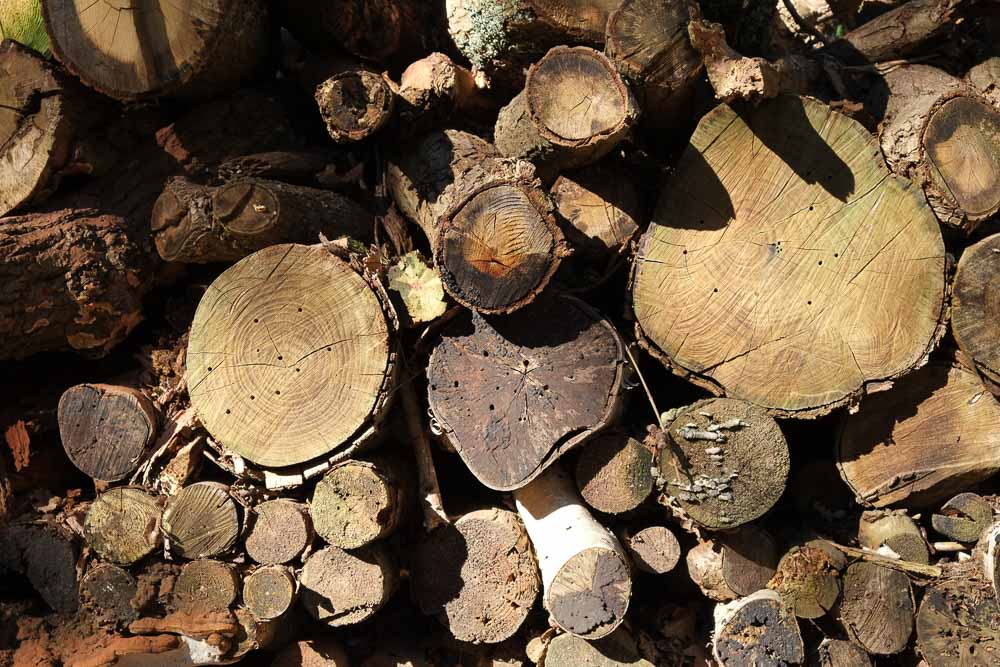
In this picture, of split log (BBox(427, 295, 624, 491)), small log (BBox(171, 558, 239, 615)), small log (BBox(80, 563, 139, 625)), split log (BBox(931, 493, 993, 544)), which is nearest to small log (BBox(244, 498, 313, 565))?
small log (BBox(171, 558, 239, 615))

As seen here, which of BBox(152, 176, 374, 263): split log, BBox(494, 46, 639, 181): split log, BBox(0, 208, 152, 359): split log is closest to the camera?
BBox(494, 46, 639, 181): split log

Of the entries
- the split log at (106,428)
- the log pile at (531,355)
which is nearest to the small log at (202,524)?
the log pile at (531,355)

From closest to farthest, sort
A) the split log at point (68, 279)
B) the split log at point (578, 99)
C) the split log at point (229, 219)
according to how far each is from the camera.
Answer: the split log at point (578, 99)
the split log at point (229, 219)
the split log at point (68, 279)

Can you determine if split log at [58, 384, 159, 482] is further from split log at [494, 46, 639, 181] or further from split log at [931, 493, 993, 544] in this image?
split log at [931, 493, 993, 544]

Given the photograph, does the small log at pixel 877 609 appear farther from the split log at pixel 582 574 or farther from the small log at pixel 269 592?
the small log at pixel 269 592

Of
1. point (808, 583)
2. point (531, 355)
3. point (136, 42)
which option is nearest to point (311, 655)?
point (531, 355)

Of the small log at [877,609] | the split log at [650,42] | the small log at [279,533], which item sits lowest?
the small log at [877,609]

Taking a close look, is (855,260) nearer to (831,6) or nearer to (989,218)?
(989,218)

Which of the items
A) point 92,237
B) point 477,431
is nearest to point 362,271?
point 477,431
